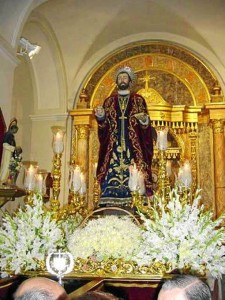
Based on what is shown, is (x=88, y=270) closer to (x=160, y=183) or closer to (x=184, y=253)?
(x=184, y=253)

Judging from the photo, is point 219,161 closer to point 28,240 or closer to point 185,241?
point 185,241

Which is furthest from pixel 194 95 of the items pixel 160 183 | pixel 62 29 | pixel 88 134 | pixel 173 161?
pixel 160 183

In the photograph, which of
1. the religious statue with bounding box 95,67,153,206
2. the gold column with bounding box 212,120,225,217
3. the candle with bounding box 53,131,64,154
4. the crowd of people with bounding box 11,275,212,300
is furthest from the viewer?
the gold column with bounding box 212,120,225,217

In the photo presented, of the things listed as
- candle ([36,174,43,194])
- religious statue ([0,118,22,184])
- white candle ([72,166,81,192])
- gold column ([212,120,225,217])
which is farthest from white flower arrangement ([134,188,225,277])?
gold column ([212,120,225,217])

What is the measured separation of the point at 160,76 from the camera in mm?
9547

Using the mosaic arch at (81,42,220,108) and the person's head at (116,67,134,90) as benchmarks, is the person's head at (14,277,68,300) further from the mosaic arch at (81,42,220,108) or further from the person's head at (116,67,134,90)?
the mosaic arch at (81,42,220,108)

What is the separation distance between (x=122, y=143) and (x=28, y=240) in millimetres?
2010

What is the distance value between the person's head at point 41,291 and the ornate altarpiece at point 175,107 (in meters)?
7.30

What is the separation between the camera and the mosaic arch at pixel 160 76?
929cm

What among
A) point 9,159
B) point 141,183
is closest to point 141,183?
point 141,183

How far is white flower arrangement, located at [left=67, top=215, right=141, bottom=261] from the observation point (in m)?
4.02

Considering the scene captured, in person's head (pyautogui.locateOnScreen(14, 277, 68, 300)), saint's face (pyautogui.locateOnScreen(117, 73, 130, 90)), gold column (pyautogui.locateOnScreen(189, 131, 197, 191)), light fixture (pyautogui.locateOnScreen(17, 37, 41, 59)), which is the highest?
light fixture (pyautogui.locateOnScreen(17, 37, 41, 59))

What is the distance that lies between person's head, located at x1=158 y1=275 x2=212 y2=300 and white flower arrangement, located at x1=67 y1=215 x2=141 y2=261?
250 cm

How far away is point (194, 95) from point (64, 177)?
3.34m
